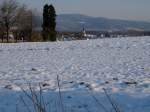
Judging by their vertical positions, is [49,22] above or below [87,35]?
above

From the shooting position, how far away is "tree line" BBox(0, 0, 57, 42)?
64.3 metres

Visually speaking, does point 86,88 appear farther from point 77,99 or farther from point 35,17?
point 35,17

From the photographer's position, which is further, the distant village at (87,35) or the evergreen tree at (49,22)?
the evergreen tree at (49,22)

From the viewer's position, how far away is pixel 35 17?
80.0 m

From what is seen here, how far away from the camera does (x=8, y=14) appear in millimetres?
67562

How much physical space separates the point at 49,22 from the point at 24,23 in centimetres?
613

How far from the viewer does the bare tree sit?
220 feet

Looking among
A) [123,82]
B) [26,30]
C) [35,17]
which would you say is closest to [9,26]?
[26,30]

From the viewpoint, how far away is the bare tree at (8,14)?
67188 mm

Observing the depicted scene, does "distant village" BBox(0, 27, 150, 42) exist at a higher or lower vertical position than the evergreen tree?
lower

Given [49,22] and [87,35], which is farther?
[87,35]

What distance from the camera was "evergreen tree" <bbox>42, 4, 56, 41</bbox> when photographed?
63469 millimetres

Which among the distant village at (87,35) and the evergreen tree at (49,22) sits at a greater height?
the evergreen tree at (49,22)

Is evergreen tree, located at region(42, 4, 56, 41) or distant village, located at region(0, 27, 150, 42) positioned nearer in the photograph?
distant village, located at region(0, 27, 150, 42)
